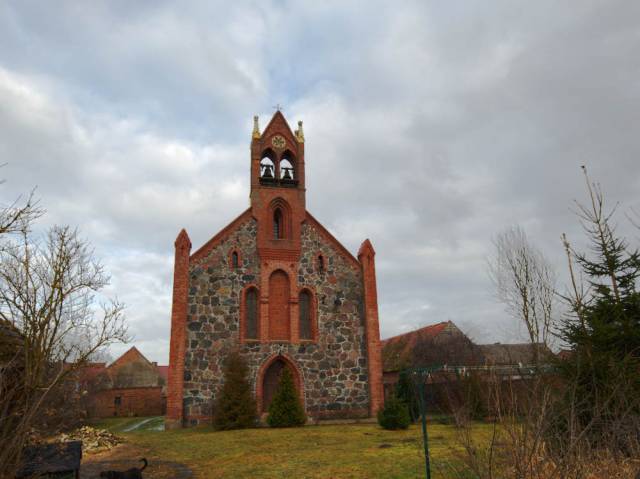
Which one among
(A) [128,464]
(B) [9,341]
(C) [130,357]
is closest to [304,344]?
(A) [128,464]

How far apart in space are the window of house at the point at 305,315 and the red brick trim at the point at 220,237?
522 centimetres

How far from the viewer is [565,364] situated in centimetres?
1217

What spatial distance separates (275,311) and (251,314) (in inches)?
50.6

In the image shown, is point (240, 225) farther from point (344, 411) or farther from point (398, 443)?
point (398, 443)

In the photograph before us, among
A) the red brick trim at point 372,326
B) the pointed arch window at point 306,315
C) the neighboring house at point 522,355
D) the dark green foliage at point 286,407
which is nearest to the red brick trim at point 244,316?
the pointed arch window at point 306,315

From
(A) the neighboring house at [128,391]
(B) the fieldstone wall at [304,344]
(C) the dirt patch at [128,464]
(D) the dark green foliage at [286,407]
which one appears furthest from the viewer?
(A) the neighboring house at [128,391]

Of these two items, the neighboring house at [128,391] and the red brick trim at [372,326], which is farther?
the neighboring house at [128,391]

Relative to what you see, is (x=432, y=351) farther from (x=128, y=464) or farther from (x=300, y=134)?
(x=128, y=464)

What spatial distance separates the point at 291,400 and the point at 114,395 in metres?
28.5

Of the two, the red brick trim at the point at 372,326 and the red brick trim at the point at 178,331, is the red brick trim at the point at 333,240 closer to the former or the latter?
the red brick trim at the point at 372,326

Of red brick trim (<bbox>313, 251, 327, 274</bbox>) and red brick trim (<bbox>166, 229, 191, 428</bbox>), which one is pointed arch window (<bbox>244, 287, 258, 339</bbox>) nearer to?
red brick trim (<bbox>166, 229, 191, 428</bbox>)

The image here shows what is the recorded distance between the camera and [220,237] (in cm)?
2595

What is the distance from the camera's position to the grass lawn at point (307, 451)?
12133 mm

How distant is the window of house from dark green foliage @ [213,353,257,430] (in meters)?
4.05
